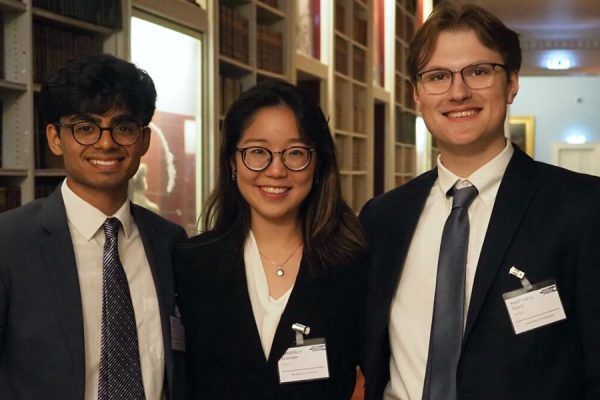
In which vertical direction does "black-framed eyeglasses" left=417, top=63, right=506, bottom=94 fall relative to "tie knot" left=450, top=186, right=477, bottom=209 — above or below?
above

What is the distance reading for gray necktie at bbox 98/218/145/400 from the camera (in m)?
1.89

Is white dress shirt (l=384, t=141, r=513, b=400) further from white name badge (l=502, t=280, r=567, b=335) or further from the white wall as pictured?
the white wall

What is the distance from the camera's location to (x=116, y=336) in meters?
1.92

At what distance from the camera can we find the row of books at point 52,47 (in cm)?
358

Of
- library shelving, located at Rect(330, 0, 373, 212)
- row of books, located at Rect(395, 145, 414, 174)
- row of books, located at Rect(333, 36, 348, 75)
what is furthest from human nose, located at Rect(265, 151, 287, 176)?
row of books, located at Rect(395, 145, 414, 174)

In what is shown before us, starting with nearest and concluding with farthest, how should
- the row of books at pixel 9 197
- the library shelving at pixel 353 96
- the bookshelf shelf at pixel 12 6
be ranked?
the bookshelf shelf at pixel 12 6, the row of books at pixel 9 197, the library shelving at pixel 353 96

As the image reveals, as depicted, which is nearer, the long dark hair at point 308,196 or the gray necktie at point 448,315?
the gray necktie at point 448,315

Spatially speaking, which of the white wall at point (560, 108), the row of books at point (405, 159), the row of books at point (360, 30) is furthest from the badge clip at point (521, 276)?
the white wall at point (560, 108)

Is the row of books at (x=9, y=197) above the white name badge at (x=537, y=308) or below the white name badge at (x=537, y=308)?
above

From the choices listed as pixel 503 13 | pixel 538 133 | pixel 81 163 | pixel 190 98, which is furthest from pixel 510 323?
pixel 538 133

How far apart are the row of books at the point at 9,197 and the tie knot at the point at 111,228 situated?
61.2 inches

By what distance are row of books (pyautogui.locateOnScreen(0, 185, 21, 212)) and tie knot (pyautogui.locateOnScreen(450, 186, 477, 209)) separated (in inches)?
85.3

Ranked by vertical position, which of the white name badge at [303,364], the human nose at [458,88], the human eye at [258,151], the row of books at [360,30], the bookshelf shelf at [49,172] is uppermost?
the row of books at [360,30]

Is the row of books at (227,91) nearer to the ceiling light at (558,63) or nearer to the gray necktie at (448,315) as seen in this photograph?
the gray necktie at (448,315)
